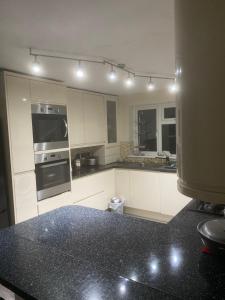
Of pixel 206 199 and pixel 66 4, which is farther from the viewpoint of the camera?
pixel 66 4

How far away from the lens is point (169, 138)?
430 cm

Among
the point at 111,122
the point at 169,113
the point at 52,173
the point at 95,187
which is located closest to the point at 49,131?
the point at 52,173

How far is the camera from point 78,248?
54.2 inches

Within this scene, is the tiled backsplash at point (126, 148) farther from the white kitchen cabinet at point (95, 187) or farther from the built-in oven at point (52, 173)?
the built-in oven at point (52, 173)

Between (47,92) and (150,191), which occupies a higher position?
(47,92)

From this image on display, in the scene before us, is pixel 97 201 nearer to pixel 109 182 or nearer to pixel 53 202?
pixel 109 182

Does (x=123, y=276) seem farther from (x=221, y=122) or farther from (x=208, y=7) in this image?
(x=208, y=7)

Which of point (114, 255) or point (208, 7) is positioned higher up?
point (208, 7)

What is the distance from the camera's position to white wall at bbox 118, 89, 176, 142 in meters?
4.32

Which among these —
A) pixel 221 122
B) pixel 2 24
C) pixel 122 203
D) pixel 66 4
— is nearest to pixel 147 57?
pixel 66 4

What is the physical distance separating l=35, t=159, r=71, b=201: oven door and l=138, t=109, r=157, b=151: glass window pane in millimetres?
1857

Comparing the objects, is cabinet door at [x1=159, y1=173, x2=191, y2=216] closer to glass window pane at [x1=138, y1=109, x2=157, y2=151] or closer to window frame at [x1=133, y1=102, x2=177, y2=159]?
window frame at [x1=133, y1=102, x2=177, y2=159]

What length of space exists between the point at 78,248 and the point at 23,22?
1.43 m

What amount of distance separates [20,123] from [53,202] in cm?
112
